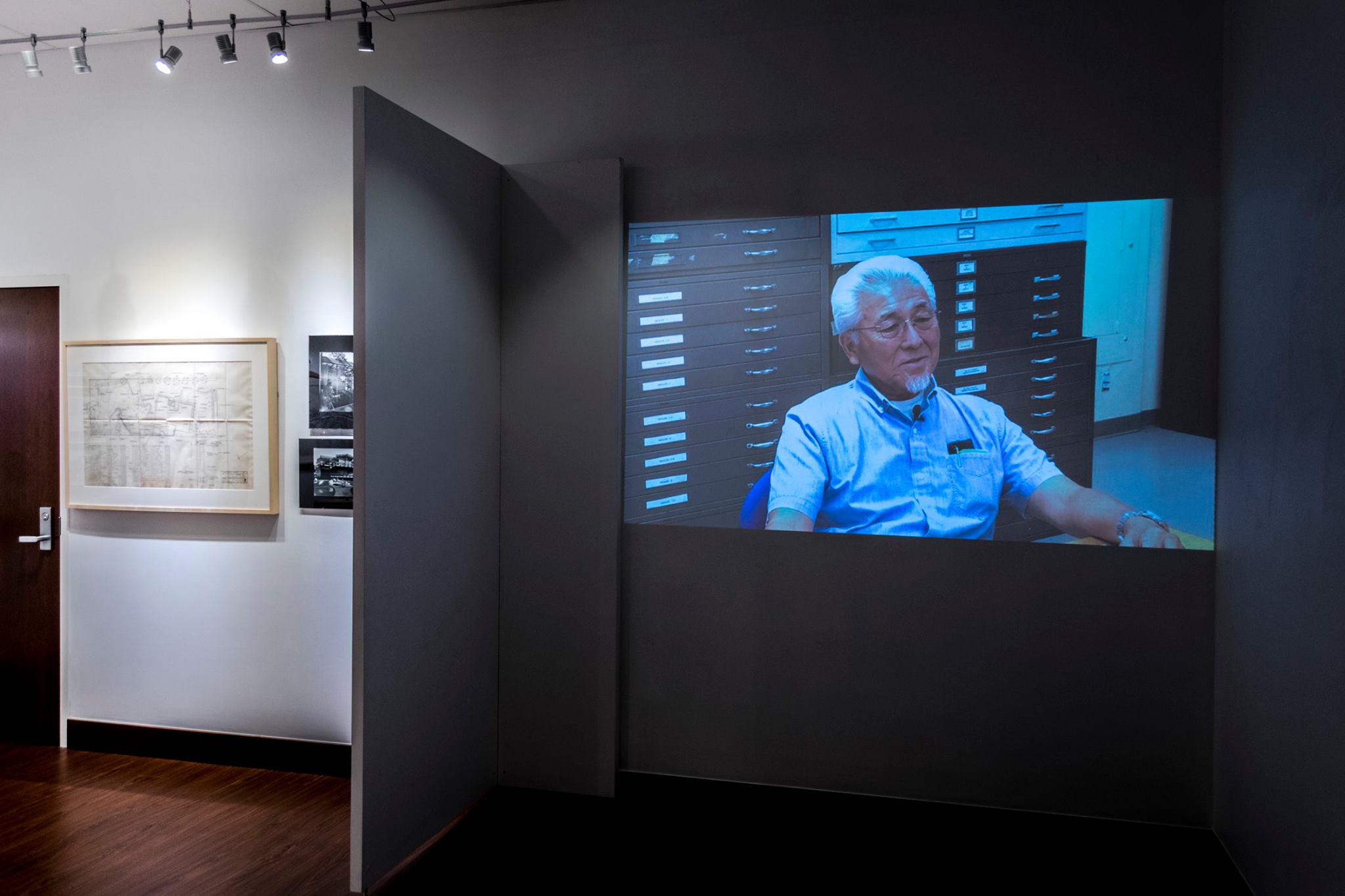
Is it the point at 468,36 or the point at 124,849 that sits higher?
the point at 468,36

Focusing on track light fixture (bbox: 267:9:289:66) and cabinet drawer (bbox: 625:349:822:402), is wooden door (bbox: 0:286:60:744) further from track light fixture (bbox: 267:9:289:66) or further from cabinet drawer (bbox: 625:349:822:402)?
cabinet drawer (bbox: 625:349:822:402)

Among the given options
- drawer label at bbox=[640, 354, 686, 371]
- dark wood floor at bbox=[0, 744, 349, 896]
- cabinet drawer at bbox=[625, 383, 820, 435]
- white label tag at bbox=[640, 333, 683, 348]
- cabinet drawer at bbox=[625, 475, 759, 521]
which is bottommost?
dark wood floor at bbox=[0, 744, 349, 896]

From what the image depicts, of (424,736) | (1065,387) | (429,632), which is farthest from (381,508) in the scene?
(1065,387)

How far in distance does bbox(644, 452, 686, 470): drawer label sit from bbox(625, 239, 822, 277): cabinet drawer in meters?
0.74

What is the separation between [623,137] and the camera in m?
3.55

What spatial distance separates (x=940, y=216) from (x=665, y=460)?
4.62 feet

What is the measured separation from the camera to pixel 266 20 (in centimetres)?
376

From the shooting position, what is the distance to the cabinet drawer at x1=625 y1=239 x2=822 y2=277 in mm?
3363

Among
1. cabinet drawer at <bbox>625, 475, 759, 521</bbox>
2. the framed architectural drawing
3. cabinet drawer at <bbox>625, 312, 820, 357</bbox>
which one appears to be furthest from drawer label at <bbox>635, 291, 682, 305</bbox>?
the framed architectural drawing

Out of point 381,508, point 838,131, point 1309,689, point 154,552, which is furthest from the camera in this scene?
point 154,552

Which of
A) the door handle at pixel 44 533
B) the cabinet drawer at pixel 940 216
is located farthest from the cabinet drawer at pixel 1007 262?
the door handle at pixel 44 533

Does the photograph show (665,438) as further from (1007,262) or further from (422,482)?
(1007,262)

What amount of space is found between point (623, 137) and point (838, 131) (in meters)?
0.87

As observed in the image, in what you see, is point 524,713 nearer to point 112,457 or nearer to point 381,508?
point 381,508
